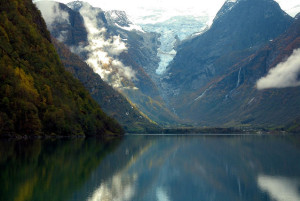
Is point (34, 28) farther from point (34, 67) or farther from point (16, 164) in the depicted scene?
point (16, 164)

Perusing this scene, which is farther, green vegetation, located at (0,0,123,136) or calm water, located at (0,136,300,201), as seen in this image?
green vegetation, located at (0,0,123,136)

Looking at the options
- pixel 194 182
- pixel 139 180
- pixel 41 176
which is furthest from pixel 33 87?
pixel 194 182

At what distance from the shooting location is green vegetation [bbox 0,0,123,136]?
366 feet

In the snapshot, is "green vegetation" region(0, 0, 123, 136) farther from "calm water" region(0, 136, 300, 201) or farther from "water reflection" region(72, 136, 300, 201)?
"water reflection" region(72, 136, 300, 201)

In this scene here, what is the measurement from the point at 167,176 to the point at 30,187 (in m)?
21.6

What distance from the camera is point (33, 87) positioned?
131 m

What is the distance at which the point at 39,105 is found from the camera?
13062cm

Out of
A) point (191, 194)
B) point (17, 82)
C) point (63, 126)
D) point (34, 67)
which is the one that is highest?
point (34, 67)

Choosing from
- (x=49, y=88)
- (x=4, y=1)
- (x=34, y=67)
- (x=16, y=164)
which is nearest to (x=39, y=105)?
(x=49, y=88)

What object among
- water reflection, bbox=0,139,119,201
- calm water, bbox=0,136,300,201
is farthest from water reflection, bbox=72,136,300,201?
water reflection, bbox=0,139,119,201

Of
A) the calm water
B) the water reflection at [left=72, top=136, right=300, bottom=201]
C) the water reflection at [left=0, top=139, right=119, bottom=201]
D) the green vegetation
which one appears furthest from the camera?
the green vegetation

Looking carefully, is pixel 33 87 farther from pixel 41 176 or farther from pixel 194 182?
pixel 194 182

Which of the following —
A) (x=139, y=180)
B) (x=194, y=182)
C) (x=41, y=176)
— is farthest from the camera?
(x=139, y=180)

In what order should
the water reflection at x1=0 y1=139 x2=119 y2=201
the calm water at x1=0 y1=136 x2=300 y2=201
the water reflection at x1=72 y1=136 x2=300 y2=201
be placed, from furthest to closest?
1. the water reflection at x1=72 y1=136 x2=300 y2=201
2. the calm water at x1=0 y1=136 x2=300 y2=201
3. the water reflection at x1=0 y1=139 x2=119 y2=201
